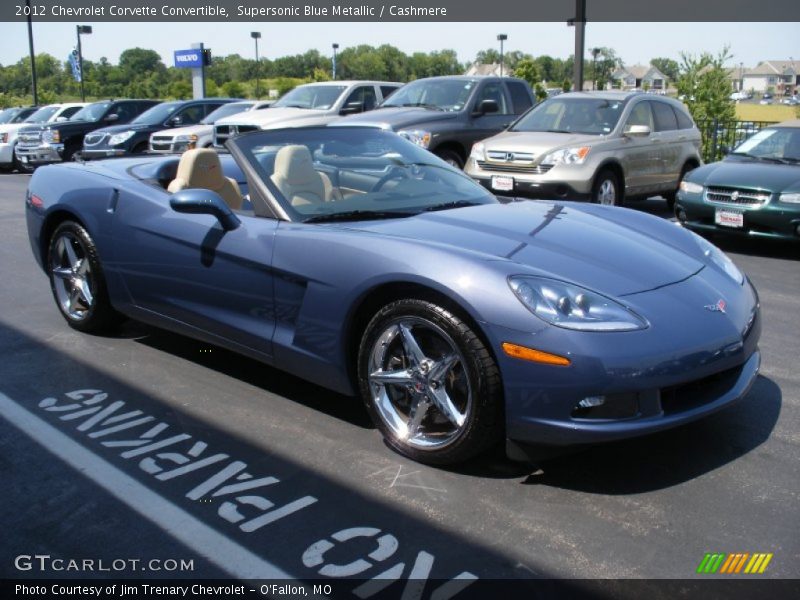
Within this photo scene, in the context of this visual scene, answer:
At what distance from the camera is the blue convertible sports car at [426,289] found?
9.89 ft

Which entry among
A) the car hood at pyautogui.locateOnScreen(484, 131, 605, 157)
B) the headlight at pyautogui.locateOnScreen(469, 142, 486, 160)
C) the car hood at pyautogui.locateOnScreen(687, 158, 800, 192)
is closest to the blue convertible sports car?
the car hood at pyautogui.locateOnScreen(687, 158, 800, 192)

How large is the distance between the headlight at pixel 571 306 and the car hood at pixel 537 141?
6906mm

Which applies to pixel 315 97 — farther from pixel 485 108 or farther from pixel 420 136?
pixel 420 136

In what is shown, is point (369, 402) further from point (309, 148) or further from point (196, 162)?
point (196, 162)

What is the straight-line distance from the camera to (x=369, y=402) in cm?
355

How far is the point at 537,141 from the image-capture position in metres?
10.0

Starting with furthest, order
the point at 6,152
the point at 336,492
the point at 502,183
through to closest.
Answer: the point at 6,152, the point at 502,183, the point at 336,492

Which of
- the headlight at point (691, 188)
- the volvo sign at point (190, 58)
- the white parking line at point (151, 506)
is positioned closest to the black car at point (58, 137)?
the volvo sign at point (190, 58)

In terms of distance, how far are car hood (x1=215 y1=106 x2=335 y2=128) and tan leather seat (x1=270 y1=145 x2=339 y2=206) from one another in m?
9.82

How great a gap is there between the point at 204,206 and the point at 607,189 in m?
7.01

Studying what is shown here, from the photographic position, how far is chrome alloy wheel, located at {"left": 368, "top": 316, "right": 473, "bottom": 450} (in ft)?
10.8

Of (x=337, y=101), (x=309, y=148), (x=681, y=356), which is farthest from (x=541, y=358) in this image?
(x=337, y=101)

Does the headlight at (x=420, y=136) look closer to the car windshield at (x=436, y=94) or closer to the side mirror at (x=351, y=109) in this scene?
the car windshield at (x=436, y=94)

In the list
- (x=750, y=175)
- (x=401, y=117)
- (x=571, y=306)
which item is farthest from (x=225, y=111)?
(x=571, y=306)
